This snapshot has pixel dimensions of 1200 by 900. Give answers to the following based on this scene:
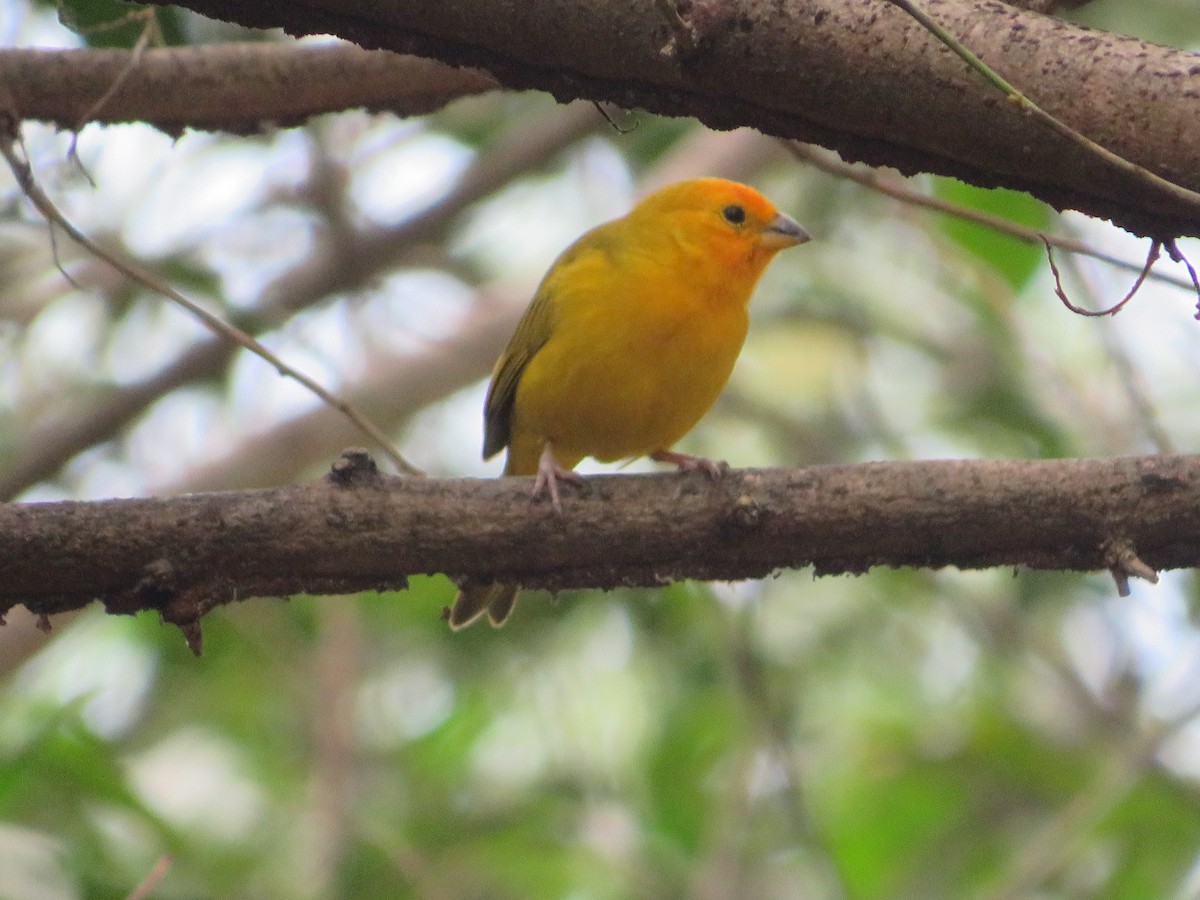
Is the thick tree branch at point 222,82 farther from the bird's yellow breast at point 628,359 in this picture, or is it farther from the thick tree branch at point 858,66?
the thick tree branch at point 858,66

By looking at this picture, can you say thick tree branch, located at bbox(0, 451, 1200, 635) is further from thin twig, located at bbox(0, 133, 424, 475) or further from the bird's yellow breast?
the bird's yellow breast

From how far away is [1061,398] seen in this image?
5.93 m

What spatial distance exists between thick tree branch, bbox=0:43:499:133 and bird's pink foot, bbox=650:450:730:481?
104 centimetres

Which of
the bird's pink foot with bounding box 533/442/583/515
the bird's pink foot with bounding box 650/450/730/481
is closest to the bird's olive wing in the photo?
the bird's pink foot with bounding box 650/450/730/481

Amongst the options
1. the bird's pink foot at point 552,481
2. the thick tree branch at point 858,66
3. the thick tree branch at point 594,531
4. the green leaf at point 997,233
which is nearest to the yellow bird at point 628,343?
the green leaf at point 997,233

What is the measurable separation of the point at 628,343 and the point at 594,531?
138 centimetres

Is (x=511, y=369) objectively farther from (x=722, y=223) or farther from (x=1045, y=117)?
(x=1045, y=117)

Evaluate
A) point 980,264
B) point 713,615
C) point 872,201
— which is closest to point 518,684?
point 713,615

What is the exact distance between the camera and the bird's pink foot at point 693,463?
277 centimetres

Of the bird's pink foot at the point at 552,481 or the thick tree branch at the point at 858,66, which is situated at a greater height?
the thick tree branch at the point at 858,66

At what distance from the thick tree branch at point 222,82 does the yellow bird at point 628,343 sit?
78 cm

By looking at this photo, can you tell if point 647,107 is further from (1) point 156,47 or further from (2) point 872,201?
(2) point 872,201

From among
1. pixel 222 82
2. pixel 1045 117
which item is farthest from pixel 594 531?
pixel 222 82

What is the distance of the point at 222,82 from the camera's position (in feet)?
11.6
